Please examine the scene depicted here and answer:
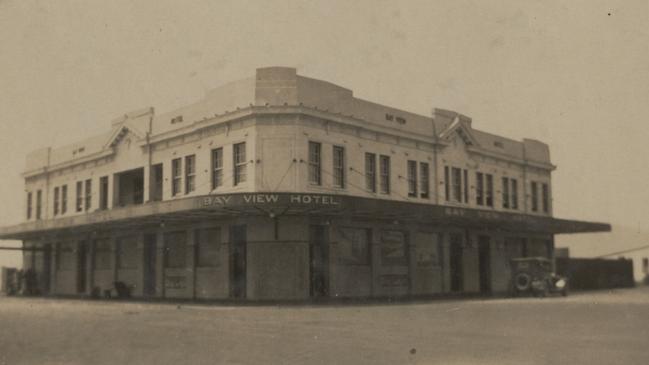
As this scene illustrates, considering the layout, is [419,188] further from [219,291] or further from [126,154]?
[126,154]

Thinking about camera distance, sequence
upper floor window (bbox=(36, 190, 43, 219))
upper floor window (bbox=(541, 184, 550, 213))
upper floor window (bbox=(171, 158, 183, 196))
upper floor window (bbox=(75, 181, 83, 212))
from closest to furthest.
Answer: upper floor window (bbox=(171, 158, 183, 196)) → upper floor window (bbox=(75, 181, 83, 212)) → upper floor window (bbox=(36, 190, 43, 219)) → upper floor window (bbox=(541, 184, 550, 213))

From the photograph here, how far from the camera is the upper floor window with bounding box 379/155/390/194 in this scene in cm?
3253

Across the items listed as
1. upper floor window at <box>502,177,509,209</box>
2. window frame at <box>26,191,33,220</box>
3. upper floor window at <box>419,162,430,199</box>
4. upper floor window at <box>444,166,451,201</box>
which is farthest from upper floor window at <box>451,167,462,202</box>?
window frame at <box>26,191,33,220</box>

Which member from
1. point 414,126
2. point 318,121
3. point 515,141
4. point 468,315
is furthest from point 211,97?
point 515,141

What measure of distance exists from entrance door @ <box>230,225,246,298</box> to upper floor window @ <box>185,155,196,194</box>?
407 cm

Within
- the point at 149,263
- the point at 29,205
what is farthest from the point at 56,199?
the point at 149,263

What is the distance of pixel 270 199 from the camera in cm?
2514

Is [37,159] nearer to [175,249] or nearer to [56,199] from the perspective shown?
[56,199]

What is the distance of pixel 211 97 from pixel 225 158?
3514 mm

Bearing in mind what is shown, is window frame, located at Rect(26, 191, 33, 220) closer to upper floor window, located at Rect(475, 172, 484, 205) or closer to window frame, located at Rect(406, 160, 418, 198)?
window frame, located at Rect(406, 160, 418, 198)

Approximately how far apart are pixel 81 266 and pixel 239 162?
1653 centimetres

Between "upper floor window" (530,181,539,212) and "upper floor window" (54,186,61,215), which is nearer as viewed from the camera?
"upper floor window" (54,186,61,215)

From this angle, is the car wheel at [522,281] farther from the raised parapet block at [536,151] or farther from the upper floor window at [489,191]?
the raised parapet block at [536,151]

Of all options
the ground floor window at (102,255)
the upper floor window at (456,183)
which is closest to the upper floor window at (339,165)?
the upper floor window at (456,183)
